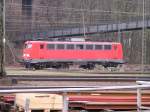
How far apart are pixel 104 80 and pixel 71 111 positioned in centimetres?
1422

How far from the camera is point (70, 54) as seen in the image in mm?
54750

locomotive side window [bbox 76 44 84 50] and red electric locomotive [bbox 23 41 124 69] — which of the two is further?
locomotive side window [bbox 76 44 84 50]

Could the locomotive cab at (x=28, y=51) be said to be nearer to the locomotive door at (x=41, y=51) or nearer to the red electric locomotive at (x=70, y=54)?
the red electric locomotive at (x=70, y=54)

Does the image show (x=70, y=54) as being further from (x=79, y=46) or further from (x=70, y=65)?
(x=70, y=65)

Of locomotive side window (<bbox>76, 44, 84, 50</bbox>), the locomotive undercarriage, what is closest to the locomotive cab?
the locomotive undercarriage

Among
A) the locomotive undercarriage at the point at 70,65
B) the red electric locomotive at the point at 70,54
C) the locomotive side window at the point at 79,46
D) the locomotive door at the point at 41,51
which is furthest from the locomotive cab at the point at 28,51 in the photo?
the locomotive side window at the point at 79,46

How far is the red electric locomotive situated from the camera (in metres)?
53.4

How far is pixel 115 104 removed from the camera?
37.8 feet

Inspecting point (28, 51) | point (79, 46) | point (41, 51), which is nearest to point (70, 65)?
point (79, 46)

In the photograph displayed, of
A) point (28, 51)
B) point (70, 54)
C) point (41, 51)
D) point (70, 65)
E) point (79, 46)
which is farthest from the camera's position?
point (70, 65)

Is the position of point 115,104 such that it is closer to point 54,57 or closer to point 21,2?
point 54,57

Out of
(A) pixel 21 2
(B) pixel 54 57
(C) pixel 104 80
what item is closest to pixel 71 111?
(C) pixel 104 80

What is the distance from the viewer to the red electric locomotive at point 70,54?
53.4 metres

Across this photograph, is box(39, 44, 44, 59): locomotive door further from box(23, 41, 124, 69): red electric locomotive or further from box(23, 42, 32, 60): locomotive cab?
box(23, 42, 32, 60): locomotive cab
